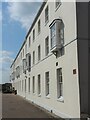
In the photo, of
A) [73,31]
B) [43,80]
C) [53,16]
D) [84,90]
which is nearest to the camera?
[84,90]

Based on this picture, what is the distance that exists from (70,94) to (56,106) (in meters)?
3.42

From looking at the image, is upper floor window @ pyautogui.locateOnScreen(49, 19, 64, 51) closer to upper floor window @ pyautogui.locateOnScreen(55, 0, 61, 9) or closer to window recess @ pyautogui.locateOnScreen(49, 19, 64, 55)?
window recess @ pyautogui.locateOnScreen(49, 19, 64, 55)

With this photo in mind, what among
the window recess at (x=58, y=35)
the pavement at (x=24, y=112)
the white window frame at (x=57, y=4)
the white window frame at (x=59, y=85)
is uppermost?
the white window frame at (x=57, y=4)

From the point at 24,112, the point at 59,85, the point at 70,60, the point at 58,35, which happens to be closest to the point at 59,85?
the point at 59,85

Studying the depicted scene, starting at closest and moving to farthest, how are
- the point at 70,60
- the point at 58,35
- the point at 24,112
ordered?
the point at 70,60 → the point at 58,35 → the point at 24,112

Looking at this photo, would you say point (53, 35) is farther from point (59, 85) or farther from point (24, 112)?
point (24, 112)

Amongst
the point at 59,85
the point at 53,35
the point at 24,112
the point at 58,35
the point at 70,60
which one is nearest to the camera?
the point at 70,60

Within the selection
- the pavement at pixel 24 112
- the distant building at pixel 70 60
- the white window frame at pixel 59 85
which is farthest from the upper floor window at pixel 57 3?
the pavement at pixel 24 112

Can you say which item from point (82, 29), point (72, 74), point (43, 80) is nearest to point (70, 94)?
point (72, 74)

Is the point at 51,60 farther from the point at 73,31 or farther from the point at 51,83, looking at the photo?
the point at 73,31

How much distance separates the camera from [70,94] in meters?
13.8

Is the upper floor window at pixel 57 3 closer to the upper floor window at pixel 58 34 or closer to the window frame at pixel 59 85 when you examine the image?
the upper floor window at pixel 58 34

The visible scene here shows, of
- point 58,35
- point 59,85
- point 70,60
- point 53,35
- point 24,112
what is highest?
point 53,35

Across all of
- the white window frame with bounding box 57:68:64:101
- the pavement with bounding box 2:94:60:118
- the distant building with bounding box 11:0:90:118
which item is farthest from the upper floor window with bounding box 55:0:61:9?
the pavement with bounding box 2:94:60:118
